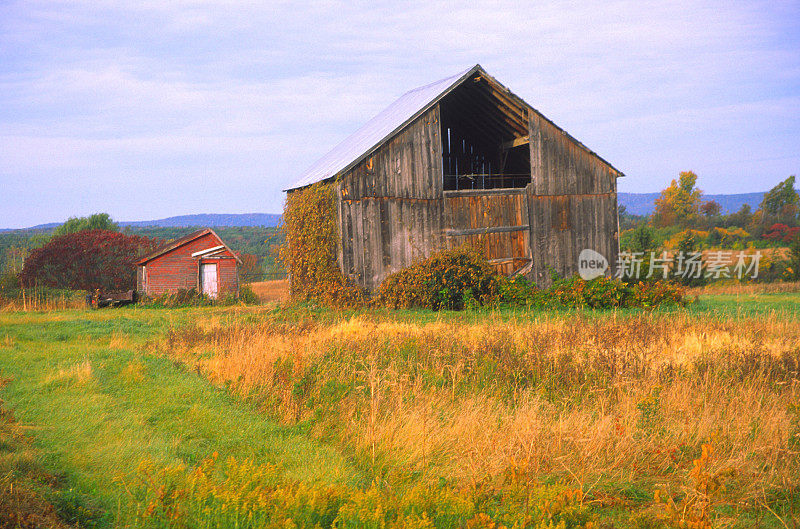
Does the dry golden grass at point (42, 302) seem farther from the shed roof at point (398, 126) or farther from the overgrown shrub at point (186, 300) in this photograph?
the shed roof at point (398, 126)

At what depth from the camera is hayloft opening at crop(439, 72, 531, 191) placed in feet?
69.1

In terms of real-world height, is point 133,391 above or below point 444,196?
below

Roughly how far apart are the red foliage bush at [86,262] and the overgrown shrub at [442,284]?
17872mm

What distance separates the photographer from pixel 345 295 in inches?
707

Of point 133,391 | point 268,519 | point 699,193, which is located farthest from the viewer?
point 699,193

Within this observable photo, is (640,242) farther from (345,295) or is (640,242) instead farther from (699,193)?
(699,193)

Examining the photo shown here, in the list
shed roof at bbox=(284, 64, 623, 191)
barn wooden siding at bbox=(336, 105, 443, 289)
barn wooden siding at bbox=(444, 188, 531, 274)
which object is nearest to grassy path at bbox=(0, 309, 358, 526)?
barn wooden siding at bbox=(336, 105, 443, 289)

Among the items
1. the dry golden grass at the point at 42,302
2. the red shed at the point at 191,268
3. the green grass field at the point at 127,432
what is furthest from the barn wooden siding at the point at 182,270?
the green grass field at the point at 127,432

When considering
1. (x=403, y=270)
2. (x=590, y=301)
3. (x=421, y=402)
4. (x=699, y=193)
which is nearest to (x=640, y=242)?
(x=590, y=301)

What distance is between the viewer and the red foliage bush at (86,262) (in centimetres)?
2969

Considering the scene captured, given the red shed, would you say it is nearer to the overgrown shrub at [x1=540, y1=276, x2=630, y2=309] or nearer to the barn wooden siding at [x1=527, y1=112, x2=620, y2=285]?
the barn wooden siding at [x1=527, y1=112, x2=620, y2=285]

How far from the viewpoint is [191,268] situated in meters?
28.7

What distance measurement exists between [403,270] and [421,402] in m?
12.1

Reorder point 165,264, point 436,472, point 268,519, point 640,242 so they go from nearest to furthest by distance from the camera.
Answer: point 268,519
point 436,472
point 165,264
point 640,242
